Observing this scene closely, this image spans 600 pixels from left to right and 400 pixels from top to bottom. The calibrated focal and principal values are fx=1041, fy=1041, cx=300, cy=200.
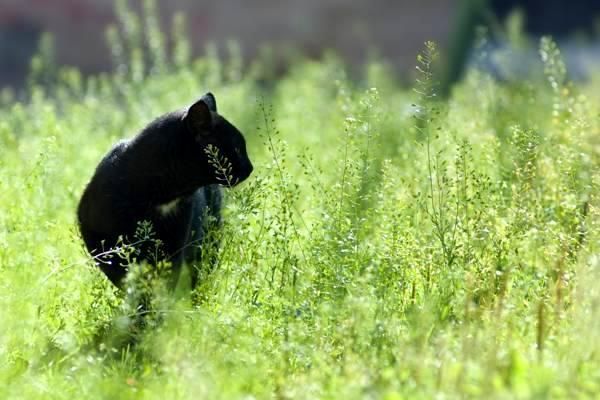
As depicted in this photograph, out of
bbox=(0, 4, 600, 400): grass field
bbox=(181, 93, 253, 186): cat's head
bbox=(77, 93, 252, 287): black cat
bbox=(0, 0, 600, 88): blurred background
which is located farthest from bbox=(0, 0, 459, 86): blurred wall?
bbox=(77, 93, 252, 287): black cat

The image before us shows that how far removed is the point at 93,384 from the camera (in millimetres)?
2844

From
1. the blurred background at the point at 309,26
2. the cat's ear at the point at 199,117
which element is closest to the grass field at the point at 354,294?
the cat's ear at the point at 199,117

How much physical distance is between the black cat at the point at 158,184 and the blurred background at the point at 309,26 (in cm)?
594

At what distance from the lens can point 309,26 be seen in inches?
460

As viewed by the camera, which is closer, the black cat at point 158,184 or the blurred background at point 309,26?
the black cat at point 158,184

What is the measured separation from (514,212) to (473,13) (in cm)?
653

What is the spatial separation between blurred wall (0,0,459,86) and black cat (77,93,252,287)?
22.0 ft

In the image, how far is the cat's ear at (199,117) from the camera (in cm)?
378

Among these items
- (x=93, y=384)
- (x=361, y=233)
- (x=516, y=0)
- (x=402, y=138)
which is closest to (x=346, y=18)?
(x=516, y=0)

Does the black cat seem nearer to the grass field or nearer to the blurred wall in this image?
the grass field

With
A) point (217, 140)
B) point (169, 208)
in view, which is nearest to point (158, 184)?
point (169, 208)

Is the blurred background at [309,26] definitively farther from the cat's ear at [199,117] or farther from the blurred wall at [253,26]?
the cat's ear at [199,117]

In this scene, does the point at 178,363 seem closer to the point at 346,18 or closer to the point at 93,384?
the point at 93,384

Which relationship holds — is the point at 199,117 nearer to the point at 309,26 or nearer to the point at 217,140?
the point at 217,140
